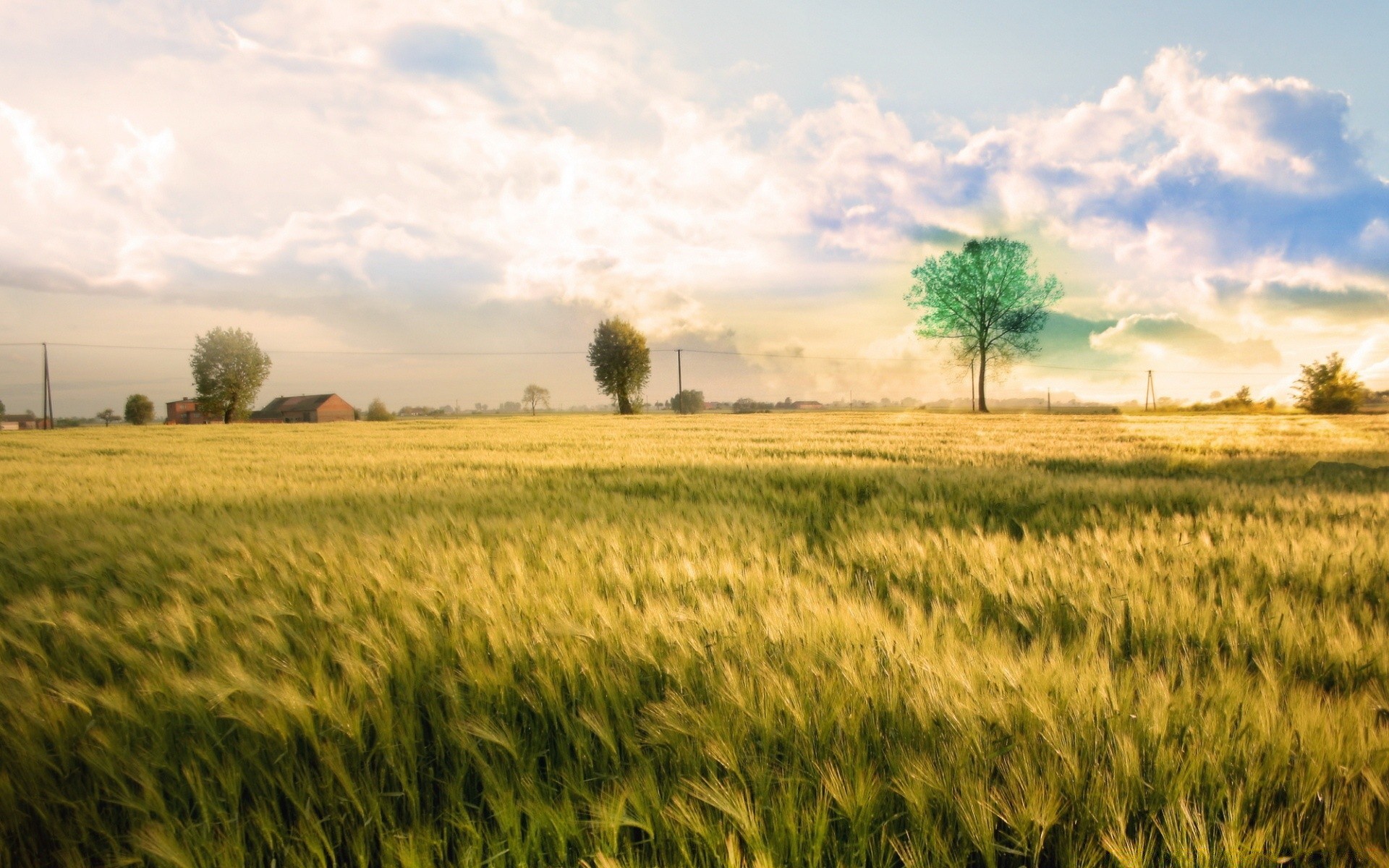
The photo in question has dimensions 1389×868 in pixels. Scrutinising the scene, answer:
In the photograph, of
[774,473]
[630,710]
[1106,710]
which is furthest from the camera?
[774,473]

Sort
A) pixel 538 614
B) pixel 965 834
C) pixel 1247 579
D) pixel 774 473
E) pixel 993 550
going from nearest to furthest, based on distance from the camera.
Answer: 1. pixel 965 834
2. pixel 538 614
3. pixel 1247 579
4. pixel 993 550
5. pixel 774 473

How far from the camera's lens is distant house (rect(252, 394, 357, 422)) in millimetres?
99625

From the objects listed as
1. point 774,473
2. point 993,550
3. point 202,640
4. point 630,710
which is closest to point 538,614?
point 630,710

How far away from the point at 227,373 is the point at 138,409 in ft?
194

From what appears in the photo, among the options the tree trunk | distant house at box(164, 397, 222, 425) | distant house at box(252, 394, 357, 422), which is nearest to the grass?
the tree trunk

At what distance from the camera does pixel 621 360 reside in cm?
6881

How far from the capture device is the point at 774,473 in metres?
6.07

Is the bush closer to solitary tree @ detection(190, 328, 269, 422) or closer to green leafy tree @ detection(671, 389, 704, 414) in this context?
green leafy tree @ detection(671, 389, 704, 414)

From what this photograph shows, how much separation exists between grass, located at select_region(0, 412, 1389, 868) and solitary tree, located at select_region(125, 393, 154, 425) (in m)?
140

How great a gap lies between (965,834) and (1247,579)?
213cm

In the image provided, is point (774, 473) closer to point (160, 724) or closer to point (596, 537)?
point (596, 537)

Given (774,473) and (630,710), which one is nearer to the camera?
(630,710)

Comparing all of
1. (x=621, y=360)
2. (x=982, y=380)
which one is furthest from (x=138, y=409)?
(x=982, y=380)

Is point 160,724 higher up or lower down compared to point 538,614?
lower down
